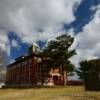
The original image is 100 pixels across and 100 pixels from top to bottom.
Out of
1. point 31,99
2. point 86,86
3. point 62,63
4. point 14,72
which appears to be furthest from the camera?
point 14,72

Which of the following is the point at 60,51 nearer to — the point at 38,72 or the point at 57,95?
the point at 38,72

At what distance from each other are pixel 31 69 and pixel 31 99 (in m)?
52.1

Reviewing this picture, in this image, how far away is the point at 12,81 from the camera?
10506 cm

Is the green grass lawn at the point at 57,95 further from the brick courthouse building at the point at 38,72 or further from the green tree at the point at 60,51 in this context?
the brick courthouse building at the point at 38,72

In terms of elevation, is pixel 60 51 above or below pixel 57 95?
above

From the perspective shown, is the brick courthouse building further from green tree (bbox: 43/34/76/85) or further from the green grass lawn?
the green grass lawn

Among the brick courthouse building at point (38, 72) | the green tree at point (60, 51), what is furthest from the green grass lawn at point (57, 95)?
the brick courthouse building at point (38, 72)

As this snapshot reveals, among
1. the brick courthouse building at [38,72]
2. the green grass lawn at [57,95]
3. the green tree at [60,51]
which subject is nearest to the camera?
the green grass lawn at [57,95]

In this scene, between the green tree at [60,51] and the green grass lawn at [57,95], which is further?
the green tree at [60,51]

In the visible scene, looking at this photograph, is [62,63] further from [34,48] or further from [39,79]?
[34,48]

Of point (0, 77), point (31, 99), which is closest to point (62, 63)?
point (31, 99)

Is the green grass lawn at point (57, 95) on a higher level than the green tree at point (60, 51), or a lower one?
lower

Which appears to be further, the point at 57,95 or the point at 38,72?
the point at 38,72

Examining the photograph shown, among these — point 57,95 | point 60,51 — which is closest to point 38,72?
point 60,51
